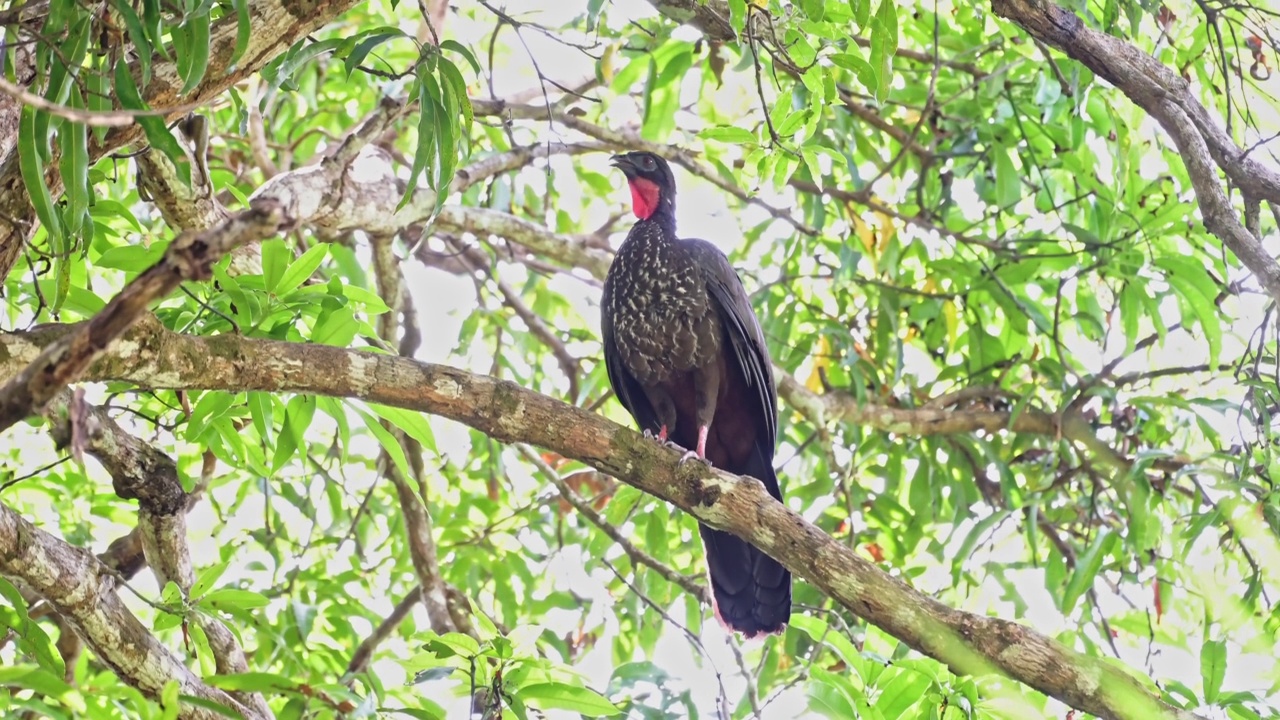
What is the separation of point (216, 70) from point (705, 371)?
220 centimetres

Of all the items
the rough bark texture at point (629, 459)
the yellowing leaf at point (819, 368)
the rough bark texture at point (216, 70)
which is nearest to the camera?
the rough bark texture at point (216, 70)

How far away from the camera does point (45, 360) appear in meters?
1.50

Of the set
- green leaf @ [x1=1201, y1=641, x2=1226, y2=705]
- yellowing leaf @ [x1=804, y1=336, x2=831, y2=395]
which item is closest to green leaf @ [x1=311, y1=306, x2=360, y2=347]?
green leaf @ [x1=1201, y1=641, x2=1226, y2=705]

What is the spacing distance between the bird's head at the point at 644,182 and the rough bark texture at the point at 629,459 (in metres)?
1.93

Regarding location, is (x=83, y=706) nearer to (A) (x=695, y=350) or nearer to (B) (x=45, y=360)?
(B) (x=45, y=360)

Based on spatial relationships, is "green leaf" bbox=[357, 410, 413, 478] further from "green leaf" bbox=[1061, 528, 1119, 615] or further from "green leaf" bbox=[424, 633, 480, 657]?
"green leaf" bbox=[1061, 528, 1119, 615]

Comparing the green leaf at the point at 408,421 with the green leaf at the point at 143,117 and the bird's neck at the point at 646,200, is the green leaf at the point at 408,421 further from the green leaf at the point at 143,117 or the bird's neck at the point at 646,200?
the bird's neck at the point at 646,200

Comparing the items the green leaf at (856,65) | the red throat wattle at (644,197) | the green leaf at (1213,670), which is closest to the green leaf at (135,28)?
the green leaf at (856,65)

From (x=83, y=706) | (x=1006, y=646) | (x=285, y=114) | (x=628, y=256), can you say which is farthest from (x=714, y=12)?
(x=285, y=114)

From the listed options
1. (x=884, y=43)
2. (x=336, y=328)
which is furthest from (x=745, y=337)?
(x=336, y=328)

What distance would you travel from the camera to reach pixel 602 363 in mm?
4848

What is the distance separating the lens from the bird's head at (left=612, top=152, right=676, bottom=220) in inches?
188

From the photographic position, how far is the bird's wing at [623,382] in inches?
173

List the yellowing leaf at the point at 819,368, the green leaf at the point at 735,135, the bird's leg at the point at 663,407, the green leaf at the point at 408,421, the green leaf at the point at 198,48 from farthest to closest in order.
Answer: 1. the yellowing leaf at the point at 819,368
2. the bird's leg at the point at 663,407
3. the green leaf at the point at 735,135
4. the green leaf at the point at 408,421
5. the green leaf at the point at 198,48
